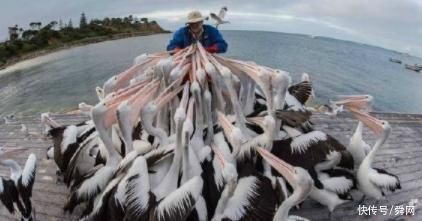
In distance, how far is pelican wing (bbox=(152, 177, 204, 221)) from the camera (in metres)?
3.12

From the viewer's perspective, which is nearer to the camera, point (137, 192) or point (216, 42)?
point (137, 192)

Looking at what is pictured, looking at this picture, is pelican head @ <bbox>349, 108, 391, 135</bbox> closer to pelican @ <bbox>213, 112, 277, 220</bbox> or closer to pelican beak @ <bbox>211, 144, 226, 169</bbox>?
pelican @ <bbox>213, 112, 277, 220</bbox>

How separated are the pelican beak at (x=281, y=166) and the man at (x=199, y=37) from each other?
147 centimetres

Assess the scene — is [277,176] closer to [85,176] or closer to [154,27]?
[85,176]

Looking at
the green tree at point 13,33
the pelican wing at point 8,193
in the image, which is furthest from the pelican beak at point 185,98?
the green tree at point 13,33

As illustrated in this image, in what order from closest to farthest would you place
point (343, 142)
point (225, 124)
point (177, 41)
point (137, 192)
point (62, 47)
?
1. point (137, 192)
2. point (225, 124)
3. point (177, 41)
4. point (343, 142)
5. point (62, 47)

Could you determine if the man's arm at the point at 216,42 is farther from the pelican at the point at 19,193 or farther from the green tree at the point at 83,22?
the green tree at the point at 83,22

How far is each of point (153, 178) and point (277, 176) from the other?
94 cm

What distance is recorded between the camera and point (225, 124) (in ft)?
12.5

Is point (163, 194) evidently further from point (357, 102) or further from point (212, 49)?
point (357, 102)

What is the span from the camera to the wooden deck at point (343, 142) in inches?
158

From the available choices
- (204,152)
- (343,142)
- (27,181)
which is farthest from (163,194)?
(343,142)

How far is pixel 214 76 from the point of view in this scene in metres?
4.07

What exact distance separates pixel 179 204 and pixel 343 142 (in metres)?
3.28
